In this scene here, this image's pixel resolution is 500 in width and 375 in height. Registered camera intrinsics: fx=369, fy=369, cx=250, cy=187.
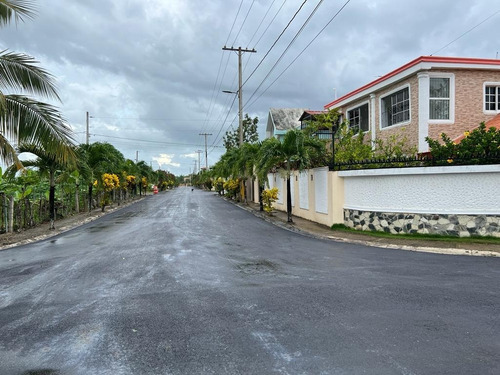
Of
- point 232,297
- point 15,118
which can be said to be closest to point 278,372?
point 232,297

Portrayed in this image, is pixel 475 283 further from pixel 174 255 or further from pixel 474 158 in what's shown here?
pixel 174 255

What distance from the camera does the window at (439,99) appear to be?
16.4 metres

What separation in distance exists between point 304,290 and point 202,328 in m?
2.22

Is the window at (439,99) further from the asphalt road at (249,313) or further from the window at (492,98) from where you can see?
the asphalt road at (249,313)

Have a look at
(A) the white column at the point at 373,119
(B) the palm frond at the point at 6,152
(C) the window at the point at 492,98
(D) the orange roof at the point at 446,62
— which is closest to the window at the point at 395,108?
(A) the white column at the point at 373,119

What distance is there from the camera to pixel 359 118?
2186 cm

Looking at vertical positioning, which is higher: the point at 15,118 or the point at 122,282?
the point at 15,118

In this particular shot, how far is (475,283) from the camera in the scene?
21.9 feet

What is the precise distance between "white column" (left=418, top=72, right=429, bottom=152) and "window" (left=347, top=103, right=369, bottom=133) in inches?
189

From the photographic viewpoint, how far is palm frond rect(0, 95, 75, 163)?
934 centimetres

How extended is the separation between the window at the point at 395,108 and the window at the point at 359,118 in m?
1.77

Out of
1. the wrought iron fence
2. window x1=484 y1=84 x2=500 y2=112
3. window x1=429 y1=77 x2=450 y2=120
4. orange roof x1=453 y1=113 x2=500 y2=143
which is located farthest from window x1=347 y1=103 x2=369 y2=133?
the wrought iron fence

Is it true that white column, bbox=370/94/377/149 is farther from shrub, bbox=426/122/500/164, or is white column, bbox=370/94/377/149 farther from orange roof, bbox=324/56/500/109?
shrub, bbox=426/122/500/164

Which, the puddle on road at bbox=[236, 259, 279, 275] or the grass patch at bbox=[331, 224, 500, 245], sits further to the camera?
the grass patch at bbox=[331, 224, 500, 245]
